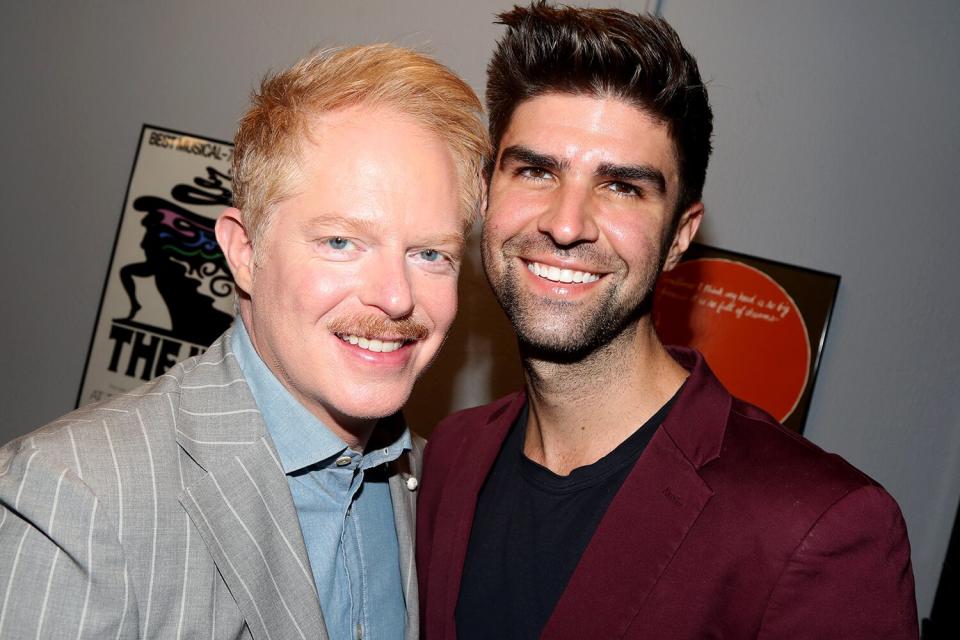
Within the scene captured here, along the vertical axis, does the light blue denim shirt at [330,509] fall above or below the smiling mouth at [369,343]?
below

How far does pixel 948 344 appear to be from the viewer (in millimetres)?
2461

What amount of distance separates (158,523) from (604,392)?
0.98 metres

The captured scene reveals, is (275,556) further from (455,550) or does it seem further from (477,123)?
(477,123)

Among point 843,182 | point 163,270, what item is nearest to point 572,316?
point 843,182

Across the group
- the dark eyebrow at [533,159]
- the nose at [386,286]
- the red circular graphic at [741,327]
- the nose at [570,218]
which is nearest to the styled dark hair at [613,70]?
the dark eyebrow at [533,159]

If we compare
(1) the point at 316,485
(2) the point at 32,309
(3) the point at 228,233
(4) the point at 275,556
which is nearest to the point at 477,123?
(3) the point at 228,233

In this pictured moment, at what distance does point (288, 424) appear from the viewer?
141 cm

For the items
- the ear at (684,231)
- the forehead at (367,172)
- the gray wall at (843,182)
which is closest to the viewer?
the forehead at (367,172)

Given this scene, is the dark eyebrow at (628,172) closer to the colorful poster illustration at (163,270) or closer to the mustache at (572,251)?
the mustache at (572,251)

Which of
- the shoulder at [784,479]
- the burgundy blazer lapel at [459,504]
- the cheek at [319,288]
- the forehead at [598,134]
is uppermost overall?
the forehead at [598,134]

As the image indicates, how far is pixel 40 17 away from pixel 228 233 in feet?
7.19

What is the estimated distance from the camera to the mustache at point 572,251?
165 cm

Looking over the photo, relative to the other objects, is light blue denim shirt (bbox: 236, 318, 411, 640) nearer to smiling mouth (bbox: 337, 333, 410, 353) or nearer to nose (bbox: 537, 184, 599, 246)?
smiling mouth (bbox: 337, 333, 410, 353)

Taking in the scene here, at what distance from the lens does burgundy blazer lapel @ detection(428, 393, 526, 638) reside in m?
1.71
